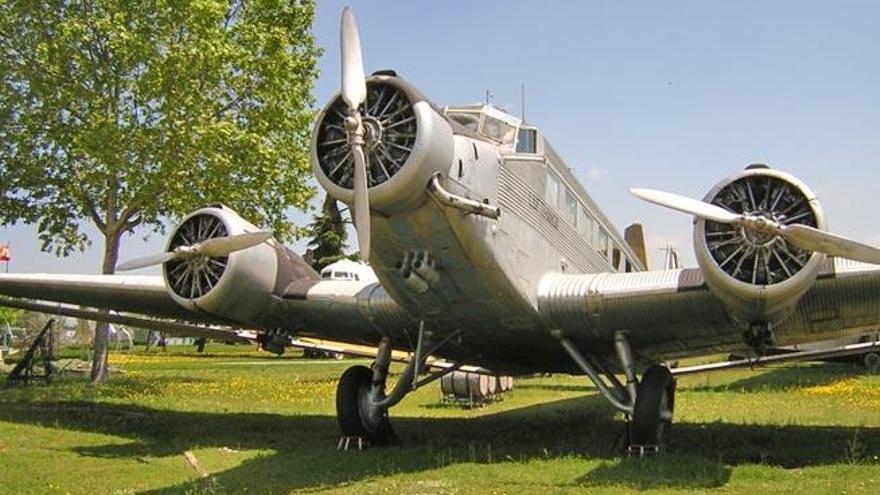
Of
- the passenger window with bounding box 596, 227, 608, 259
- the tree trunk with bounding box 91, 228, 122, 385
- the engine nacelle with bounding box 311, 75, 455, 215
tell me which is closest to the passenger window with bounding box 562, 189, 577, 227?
the passenger window with bounding box 596, 227, 608, 259

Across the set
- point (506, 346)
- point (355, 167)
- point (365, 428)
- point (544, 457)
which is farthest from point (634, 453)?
point (355, 167)

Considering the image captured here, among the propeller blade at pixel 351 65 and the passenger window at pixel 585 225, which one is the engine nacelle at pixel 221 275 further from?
the passenger window at pixel 585 225

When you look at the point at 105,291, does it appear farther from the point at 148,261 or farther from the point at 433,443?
the point at 433,443

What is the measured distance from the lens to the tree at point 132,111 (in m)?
20.4

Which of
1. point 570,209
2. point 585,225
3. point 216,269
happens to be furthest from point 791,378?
point 216,269

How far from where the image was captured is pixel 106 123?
65.9 feet

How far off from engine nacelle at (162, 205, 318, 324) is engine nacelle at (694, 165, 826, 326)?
560 centimetres

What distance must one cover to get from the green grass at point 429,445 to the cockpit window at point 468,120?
149 inches

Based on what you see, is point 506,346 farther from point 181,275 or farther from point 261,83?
point 261,83

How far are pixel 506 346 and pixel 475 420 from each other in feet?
13.3

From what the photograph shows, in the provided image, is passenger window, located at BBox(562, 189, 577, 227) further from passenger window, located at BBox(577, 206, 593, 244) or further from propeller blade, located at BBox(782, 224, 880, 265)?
propeller blade, located at BBox(782, 224, 880, 265)

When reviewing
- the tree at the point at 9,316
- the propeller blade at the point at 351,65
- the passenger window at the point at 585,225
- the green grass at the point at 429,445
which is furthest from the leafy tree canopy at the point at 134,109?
the tree at the point at 9,316

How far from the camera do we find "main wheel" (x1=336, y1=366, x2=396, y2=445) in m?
11.8

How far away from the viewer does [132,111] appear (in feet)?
69.2
